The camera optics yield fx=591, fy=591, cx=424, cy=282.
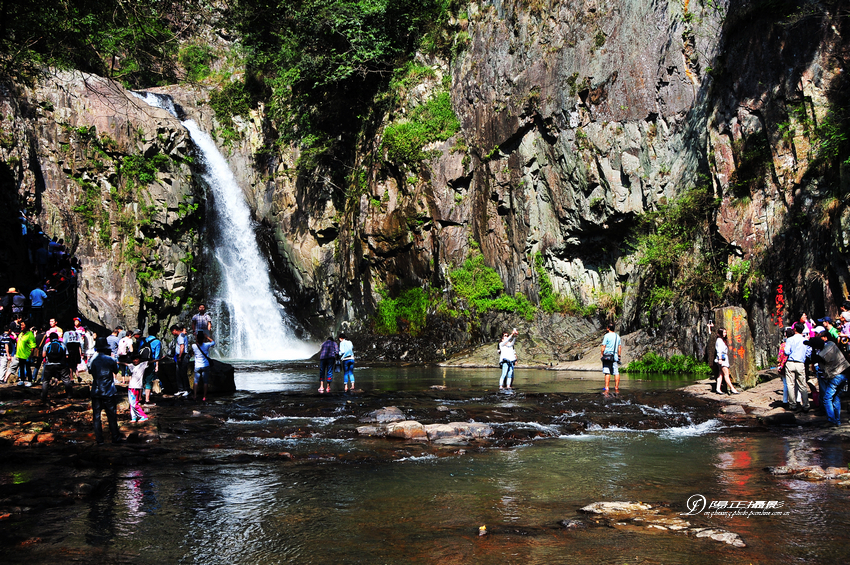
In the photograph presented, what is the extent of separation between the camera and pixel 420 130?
32.1 metres

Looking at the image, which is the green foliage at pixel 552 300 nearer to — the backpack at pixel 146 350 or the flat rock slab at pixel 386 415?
the flat rock slab at pixel 386 415

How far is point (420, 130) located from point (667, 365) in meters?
17.9

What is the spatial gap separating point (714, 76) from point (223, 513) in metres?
23.6

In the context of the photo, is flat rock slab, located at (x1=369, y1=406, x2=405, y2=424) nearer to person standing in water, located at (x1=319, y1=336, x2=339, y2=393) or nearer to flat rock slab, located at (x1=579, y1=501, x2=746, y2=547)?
person standing in water, located at (x1=319, y1=336, x2=339, y2=393)

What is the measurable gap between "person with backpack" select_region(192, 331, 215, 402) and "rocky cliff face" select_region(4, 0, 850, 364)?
52.3 feet

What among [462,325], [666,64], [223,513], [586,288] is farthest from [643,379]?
[223,513]

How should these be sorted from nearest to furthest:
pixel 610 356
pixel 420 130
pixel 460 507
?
1. pixel 460 507
2. pixel 610 356
3. pixel 420 130

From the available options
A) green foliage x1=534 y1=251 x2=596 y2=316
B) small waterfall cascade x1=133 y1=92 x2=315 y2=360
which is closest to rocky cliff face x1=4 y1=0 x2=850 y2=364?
green foliage x1=534 y1=251 x2=596 y2=316

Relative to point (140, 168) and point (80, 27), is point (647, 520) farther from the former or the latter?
point (140, 168)

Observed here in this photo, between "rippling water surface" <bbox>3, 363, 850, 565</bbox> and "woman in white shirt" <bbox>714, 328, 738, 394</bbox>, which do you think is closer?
"rippling water surface" <bbox>3, 363, 850, 565</bbox>

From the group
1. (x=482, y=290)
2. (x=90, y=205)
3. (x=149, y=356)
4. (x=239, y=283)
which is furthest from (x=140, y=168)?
(x=149, y=356)

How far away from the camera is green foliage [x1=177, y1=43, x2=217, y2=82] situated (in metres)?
43.6

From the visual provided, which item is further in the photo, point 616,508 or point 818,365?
point 818,365

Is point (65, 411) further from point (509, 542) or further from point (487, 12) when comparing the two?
point (487, 12)
